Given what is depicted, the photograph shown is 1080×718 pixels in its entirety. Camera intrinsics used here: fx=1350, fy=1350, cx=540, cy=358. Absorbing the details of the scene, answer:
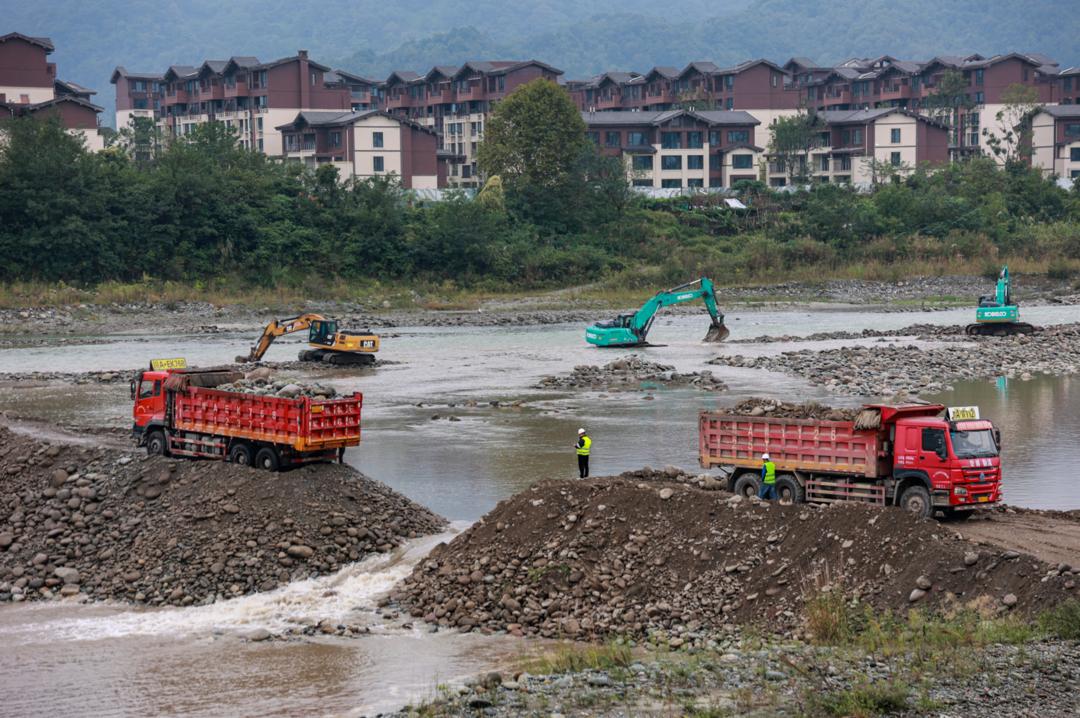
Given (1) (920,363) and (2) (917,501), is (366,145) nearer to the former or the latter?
(1) (920,363)

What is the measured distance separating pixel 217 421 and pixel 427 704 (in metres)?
11.8

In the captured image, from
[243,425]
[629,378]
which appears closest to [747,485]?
[243,425]

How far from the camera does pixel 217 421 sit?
83.9ft

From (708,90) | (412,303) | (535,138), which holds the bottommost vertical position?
(412,303)

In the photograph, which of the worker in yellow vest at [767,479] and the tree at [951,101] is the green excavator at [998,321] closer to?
the worker in yellow vest at [767,479]

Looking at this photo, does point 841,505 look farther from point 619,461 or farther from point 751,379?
point 751,379

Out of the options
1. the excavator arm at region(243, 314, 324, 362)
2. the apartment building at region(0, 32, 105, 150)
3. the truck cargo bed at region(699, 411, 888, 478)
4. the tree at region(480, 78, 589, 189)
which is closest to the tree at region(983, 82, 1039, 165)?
the tree at region(480, 78, 589, 189)

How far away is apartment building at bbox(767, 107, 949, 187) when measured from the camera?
4606 inches

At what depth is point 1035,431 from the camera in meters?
34.0

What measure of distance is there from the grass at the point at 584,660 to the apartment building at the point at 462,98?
327 feet

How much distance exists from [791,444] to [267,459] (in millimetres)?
9402

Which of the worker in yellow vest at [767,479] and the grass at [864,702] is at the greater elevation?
the worker in yellow vest at [767,479]

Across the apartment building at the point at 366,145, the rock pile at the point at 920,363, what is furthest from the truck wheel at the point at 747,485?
the apartment building at the point at 366,145

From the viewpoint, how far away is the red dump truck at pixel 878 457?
788 inches
